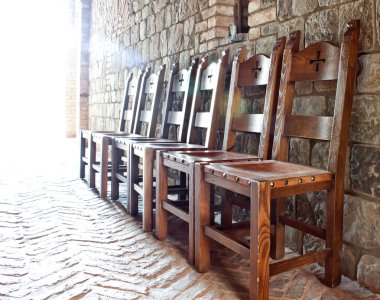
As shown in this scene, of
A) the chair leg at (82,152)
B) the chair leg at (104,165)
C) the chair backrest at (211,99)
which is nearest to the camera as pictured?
the chair backrest at (211,99)

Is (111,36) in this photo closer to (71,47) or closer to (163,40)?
(163,40)

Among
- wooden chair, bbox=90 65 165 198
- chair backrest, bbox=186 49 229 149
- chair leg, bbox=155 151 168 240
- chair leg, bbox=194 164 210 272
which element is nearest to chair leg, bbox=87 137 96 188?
wooden chair, bbox=90 65 165 198

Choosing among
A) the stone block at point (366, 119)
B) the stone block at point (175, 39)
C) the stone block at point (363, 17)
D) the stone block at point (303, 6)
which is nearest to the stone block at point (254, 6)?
the stone block at point (303, 6)

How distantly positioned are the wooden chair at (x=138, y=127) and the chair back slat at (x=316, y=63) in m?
1.85

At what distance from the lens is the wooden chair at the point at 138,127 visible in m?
3.60

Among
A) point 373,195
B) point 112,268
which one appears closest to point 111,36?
point 112,268

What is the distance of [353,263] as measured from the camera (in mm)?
1914

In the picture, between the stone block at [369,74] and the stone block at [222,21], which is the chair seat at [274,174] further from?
the stone block at [222,21]

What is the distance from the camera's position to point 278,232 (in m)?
2.17

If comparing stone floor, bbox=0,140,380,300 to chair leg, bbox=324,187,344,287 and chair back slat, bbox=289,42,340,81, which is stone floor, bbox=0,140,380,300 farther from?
chair back slat, bbox=289,42,340,81

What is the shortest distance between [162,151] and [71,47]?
26.3ft

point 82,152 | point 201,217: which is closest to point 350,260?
point 201,217

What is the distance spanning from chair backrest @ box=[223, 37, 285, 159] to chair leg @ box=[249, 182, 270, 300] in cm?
70

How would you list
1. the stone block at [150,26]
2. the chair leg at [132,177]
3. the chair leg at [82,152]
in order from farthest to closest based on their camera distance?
1. the chair leg at [82,152]
2. the stone block at [150,26]
3. the chair leg at [132,177]
